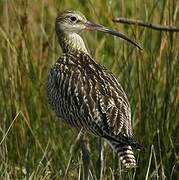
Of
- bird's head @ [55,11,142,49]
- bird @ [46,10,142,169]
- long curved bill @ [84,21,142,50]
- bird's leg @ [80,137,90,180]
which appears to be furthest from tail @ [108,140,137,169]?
bird's head @ [55,11,142,49]

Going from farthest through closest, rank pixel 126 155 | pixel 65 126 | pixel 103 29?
pixel 65 126 → pixel 103 29 → pixel 126 155

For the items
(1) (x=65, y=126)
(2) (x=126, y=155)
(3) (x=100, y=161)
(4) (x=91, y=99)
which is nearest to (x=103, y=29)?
(4) (x=91, y=99)

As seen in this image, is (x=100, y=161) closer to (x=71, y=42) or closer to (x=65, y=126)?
(x=65, y=126)

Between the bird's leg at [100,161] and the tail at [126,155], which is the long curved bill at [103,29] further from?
the tail at [126,155]

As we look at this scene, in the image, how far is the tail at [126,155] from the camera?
5906mm

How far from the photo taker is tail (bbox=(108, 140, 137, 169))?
5906 millimetres

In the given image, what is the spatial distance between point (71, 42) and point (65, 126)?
0.63 m

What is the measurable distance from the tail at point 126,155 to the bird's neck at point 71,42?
1.23 m

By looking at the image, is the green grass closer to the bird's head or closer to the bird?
the bird's head

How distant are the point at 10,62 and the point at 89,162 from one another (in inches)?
39.3

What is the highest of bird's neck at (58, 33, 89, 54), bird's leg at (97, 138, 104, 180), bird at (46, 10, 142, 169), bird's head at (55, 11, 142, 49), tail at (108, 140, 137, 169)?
bird's head at (55, 11, 142, 49)

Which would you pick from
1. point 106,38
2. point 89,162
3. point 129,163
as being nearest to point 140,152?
point 89,162

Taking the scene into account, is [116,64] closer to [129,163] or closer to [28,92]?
[28,92]

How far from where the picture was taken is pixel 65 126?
23.9ft
